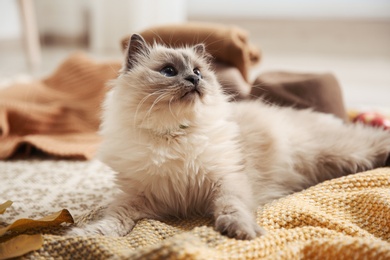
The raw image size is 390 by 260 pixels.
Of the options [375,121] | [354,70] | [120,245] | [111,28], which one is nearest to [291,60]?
[354,70]

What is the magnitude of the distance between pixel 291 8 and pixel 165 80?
3093 mm

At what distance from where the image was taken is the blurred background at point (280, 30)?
142 inches

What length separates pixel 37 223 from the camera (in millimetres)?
1039

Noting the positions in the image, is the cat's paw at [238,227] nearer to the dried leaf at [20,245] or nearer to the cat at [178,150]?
the cat at [178,150]

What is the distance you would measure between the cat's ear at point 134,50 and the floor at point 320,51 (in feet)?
8.00

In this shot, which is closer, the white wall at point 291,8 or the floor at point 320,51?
the floor at point 320,51

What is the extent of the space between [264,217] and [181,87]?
1.30 ft

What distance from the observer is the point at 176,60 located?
1.17 metres

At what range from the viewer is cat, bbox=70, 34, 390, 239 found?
1102mm

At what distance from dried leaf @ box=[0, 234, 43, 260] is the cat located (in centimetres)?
10

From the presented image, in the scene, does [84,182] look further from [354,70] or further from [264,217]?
[354,70]

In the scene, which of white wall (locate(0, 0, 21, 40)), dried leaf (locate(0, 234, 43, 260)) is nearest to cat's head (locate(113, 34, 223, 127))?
dried leaf (locate(0, 234, 43, 260))

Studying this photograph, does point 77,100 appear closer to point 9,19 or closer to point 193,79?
point 193,79

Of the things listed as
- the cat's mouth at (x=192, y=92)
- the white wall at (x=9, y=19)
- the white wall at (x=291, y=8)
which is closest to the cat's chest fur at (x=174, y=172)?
the cat's mouth at (x=192, y=92)
